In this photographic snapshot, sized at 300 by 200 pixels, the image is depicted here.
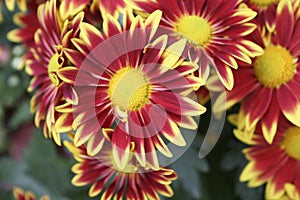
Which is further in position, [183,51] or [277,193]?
[277,193]

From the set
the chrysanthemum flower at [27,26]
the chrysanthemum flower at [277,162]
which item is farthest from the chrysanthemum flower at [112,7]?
the chrysanthemum flower at [277,162]

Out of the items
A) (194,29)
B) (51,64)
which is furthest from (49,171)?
(194,29)

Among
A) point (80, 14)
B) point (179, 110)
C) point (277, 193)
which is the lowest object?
point (277, 193)

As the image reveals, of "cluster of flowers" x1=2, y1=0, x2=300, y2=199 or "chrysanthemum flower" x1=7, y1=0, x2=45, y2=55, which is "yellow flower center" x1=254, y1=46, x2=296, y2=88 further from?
"chrysanthemum flower" x1=7, y1=0, x2=45, y2=55

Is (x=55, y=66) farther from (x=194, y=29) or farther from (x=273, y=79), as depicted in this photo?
(x=273, y=79)

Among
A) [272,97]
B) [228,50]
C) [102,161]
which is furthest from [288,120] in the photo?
[102,161]

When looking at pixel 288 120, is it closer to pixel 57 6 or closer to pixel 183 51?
pixel 183 51
